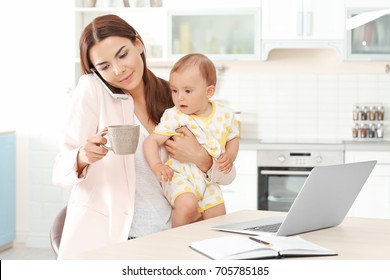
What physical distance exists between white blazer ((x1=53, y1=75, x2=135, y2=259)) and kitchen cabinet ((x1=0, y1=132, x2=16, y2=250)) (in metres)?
3.28

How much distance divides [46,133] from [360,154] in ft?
8.08

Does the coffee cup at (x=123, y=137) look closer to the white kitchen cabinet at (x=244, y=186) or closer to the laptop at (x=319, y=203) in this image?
the laptop at (x=319, y=203)

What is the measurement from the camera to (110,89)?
246 centimetres

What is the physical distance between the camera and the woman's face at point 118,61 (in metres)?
2.37

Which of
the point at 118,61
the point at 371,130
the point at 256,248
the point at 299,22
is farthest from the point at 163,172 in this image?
the point at 371,130

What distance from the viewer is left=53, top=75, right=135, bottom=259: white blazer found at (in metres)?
2.40

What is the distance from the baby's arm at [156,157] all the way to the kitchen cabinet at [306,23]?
2.90m

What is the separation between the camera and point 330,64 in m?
5.54

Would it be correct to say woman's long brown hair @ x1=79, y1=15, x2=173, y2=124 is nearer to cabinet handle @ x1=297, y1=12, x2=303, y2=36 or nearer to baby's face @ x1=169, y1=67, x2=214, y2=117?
baby's face @ x1=169, y1=67, x2=214, y2=117

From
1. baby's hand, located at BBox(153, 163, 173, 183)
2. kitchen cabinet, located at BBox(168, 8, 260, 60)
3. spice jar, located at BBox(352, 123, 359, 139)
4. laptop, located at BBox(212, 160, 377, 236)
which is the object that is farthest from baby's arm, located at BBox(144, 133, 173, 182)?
spice jar, located at BBox(352, 123, 359, 139)

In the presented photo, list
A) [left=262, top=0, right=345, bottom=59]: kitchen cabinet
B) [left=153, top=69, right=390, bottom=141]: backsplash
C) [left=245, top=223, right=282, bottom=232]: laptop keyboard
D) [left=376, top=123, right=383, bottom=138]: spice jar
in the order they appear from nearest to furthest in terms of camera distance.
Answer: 1. [left=245, top=223, right=282, bottom=232]: laptop keyboard
2. [left=262, top=0, right=345, bottom=59]: kitchen cabinet
3. [left=376, top=123, right=383, bottom=138]: spice jar
4. [left=153, top=69, right=390, bottom=141]: backsplash

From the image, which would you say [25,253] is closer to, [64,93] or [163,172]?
[64,93]
